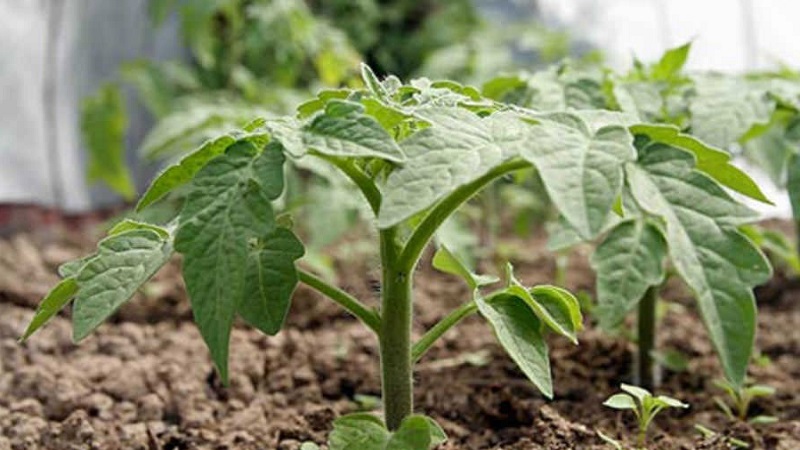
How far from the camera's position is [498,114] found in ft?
4.21

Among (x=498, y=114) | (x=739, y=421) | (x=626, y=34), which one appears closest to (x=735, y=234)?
(x=498, y=114)

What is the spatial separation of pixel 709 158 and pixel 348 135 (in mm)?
422

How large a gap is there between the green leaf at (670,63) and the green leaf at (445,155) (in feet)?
2.64

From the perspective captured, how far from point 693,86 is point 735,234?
77 centimetres

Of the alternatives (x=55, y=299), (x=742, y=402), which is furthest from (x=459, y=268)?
(x=742, y=402)

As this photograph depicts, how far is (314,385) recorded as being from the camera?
2.16 metres

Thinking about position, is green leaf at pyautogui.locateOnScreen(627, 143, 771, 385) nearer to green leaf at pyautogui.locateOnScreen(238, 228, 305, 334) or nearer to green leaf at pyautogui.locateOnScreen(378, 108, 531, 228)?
green leaf at pyautogui.locateOnScreen(378, 108, 531, 228)

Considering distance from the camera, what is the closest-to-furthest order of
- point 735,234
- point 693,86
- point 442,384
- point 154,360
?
1. point 735,234
2. point 693,86
3. point 442,384
4. point 154,360

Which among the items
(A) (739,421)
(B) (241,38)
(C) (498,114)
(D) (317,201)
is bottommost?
(A) (739,421)

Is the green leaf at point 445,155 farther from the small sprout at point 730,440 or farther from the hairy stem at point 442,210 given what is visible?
the small sprout at point 730,440

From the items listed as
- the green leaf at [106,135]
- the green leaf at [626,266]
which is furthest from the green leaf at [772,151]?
the green leaf at [106,135]

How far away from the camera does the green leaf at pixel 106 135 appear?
12.6 feet

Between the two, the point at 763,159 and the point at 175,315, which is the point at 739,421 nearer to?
the point at 763,159

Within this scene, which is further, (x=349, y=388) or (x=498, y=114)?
(x=349, y=388)
